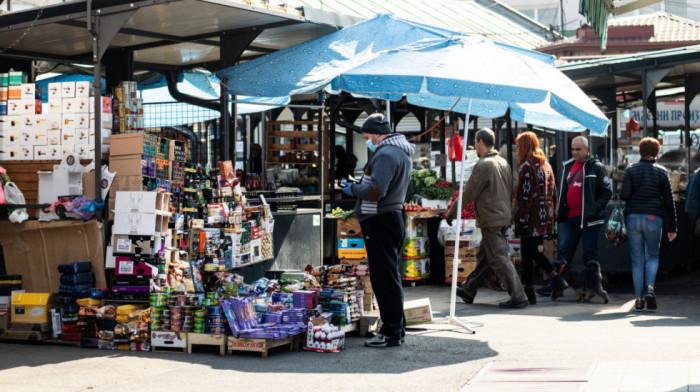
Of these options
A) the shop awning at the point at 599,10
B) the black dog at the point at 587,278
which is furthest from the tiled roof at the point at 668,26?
the shop awning at the point at 599,10

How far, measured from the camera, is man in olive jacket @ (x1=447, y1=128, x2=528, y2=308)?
10.0m

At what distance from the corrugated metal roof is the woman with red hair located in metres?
5.20

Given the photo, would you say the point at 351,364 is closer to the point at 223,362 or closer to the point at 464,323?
the point at 223,362

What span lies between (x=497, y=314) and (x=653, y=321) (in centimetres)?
165

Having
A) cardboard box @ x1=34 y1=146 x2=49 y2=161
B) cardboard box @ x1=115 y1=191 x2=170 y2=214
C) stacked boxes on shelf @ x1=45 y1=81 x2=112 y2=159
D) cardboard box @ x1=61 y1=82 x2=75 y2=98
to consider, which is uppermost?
cardboard box @ x1=61 y1=82 x2=75 y2=98

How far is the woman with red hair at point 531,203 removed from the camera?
10758 mm

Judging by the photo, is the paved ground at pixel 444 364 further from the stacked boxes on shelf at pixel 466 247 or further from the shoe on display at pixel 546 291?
the stacked boxes on shelf at pixel 466 247

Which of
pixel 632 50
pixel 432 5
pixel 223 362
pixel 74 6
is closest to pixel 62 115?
pixel 74 6

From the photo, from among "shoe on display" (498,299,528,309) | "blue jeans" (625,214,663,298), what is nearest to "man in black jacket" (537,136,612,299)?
"blue jeans" (625,214,663,298)

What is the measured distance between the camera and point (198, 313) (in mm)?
7789

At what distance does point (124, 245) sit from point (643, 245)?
582 centimetres

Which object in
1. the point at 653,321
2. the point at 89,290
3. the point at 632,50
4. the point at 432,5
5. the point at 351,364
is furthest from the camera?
the point at 632,50

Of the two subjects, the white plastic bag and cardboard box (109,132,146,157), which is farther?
the white plastic bag

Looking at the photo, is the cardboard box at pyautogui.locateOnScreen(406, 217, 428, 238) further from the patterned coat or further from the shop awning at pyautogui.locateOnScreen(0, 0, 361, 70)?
the shop awning at pyautogui.locateOnScreen(0, 0, 361, 70)
